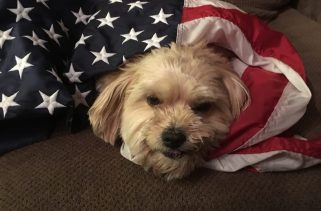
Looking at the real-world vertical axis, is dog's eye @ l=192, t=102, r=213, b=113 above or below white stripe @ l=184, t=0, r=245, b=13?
below

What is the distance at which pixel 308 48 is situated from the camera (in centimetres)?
145

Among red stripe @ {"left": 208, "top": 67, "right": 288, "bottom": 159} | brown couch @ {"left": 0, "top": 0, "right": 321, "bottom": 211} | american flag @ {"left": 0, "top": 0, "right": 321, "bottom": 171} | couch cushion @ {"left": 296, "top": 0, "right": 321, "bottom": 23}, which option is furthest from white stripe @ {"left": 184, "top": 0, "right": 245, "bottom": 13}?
couch cushion @ {"left": 296, "top": 0, "right": 321, "bottom": 23}

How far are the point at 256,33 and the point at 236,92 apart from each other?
0.21m

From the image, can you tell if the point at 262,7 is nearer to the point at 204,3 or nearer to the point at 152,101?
the point at 204,3

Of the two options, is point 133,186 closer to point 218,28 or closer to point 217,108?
point 217,108

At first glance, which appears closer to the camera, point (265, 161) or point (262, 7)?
point (265, 161)

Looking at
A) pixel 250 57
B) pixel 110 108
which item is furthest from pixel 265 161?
pixel 110 108

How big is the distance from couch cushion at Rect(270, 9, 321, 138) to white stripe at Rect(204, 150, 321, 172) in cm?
12

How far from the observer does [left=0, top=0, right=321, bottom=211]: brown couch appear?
97 centimetres

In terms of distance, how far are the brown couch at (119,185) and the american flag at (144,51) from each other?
4cm

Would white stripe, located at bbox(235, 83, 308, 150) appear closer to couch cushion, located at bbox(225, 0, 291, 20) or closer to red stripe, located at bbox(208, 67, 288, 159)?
red stripe, located at bbox(208, 67, 288, 159)

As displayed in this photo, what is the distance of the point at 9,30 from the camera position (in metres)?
1.17

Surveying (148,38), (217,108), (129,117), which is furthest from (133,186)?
(148,38)

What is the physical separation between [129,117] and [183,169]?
20cm
